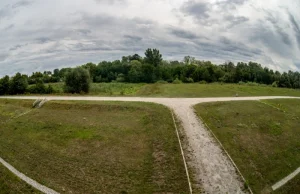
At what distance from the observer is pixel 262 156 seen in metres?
23.5

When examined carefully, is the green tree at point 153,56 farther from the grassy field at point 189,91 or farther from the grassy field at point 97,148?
the grassy field at point 97,148

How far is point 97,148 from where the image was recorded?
23281 mm

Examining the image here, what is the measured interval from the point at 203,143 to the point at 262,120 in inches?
483

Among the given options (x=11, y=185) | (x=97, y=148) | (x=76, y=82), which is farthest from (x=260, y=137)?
(x=76, y=82)

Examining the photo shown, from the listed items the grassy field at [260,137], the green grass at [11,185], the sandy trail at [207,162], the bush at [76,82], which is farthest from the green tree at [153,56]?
the green grass at [11,185]

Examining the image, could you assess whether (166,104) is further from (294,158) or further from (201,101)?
(294,158)

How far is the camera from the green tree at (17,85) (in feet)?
155

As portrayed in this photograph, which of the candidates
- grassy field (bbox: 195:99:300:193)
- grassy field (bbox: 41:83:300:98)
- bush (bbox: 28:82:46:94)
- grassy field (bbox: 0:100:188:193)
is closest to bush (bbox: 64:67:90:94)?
grassy field (bbox: 41:83:300:98)

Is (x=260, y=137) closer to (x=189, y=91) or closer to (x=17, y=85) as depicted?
(x=189, y=91)

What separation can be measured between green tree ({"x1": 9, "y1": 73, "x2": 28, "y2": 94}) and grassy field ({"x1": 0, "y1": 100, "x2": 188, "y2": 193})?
13988 mm

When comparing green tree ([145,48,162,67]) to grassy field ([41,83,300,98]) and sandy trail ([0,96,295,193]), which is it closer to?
grassy field ([41,83,300,98])

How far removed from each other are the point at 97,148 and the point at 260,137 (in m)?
16.0

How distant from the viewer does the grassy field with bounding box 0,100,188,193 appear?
18312 mm

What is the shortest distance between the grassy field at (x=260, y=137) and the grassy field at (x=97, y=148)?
4926 millimetres
